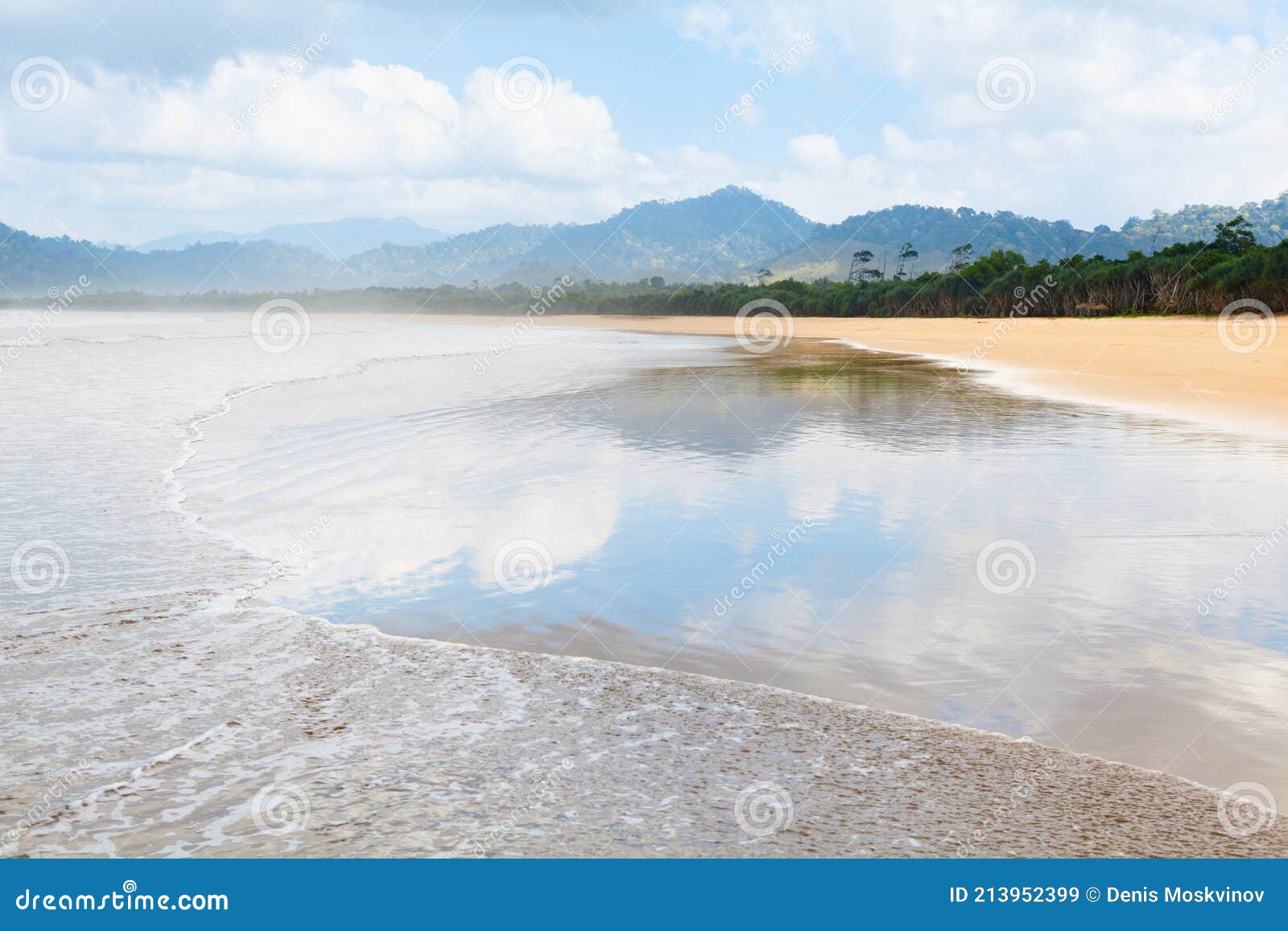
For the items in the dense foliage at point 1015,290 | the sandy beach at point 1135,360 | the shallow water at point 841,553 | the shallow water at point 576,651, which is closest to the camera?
the shallow water at point 576,651

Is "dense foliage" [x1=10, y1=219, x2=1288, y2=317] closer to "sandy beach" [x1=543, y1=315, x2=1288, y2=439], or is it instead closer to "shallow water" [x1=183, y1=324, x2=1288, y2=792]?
"sandy beach" [x1=543, y1=315, x2=1288, y2=439]

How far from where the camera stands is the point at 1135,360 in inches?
1332

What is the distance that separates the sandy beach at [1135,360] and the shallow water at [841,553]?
3598mm

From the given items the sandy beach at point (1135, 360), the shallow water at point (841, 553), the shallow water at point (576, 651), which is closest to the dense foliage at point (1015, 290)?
the sandy beach at point (1135, 360)

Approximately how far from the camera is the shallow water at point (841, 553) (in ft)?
19.3

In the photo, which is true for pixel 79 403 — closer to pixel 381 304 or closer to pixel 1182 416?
pixel 1182 416

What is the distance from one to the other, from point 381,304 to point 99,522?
17528 cm

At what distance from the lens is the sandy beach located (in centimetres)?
2027

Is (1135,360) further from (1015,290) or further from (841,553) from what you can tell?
(1015,290)

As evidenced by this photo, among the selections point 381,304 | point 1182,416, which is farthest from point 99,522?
point 381,304

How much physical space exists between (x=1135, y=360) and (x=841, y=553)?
96.1 ft

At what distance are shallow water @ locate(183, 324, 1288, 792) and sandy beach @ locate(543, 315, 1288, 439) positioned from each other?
11.8 feet

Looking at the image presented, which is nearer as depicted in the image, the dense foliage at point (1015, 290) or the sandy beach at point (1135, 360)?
the sandy beach at point (1135, 360)

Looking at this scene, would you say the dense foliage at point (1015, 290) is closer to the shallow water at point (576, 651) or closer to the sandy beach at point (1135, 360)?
the sandy beach at point (1135, 360)
